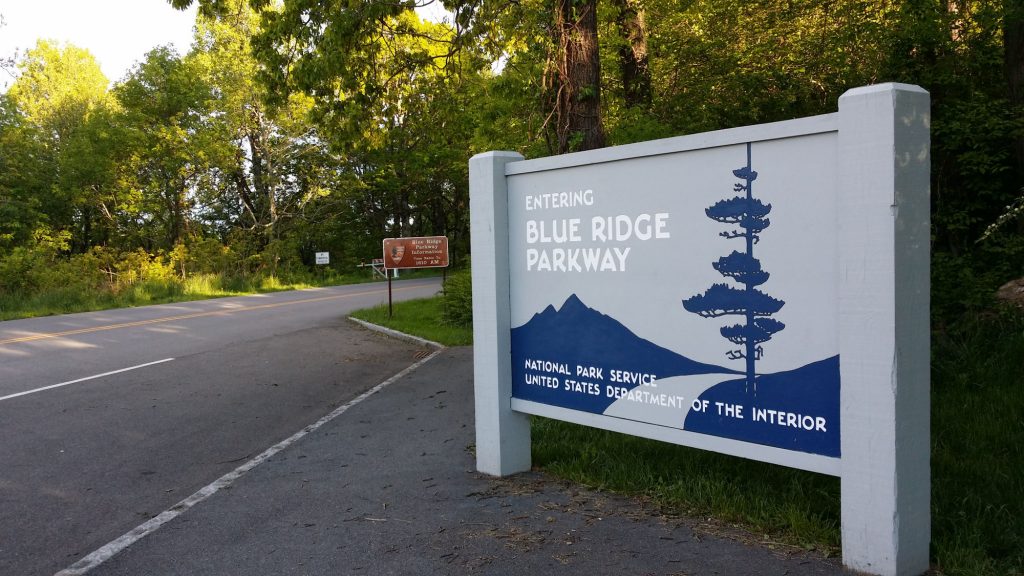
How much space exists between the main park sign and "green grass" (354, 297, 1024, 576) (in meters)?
0.36

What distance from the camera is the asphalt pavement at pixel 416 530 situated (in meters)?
4.14

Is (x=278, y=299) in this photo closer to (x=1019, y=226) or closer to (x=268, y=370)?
(x=268, y=370)

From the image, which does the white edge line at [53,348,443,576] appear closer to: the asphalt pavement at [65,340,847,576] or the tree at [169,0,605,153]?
the asphalt pavement at [65,340,847,576]

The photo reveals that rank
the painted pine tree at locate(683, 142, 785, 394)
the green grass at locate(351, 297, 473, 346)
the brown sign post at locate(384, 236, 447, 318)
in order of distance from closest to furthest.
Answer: the painted pine tree at locate(683, 142, 785, 394)
the green grass at locate(351, 297, 473, 346)
the brown sign post at locate(384, 236, 447, 318)

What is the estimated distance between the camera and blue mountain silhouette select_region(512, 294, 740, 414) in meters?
4.91

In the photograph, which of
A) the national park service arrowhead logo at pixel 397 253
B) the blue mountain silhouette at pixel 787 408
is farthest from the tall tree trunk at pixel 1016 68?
the national park service arrowhead logo at pixel 397 253

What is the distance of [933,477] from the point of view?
5.20 metres

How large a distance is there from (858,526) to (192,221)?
45.5 metres

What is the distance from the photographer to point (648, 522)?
183 inches

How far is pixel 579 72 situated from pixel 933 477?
5577mm

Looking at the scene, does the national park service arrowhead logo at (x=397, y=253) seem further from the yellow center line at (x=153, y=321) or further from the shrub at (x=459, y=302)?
the yellow center line at (x=153, y=321)

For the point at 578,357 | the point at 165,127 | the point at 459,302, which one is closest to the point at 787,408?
the point at 578,357

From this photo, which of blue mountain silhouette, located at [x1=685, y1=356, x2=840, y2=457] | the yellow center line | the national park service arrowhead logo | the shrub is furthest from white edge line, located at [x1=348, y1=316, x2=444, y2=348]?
blue mountain silhouette, located at [x1=685, y1=356, x2=840, y2=457]

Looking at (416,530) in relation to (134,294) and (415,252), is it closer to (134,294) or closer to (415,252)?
(415,252)
